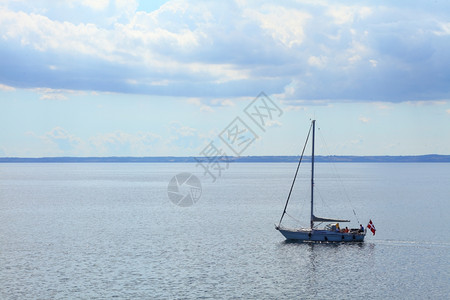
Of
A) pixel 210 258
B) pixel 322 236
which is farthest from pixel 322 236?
pixel 210 258

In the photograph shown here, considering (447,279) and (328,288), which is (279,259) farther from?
(447,279)

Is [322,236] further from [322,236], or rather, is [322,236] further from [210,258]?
[210,258]

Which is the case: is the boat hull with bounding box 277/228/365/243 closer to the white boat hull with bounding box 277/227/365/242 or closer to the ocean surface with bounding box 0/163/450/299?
the white boat hull with bounding box 277/227/365/242

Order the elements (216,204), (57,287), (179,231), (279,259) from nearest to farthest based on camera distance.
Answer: (57,287)
(279,259)
(179,231)
(216,204)

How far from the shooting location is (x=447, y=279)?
64.1 m

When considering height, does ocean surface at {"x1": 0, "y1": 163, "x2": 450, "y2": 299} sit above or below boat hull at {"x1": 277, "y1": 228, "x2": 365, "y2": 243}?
below

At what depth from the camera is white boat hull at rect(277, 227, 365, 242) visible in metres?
86.8

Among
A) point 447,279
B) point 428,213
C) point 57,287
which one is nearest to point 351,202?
point 428,213

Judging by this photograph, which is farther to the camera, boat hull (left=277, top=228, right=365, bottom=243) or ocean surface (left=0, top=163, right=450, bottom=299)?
boat hull (left=277, top=228, right=365, bottom=243)

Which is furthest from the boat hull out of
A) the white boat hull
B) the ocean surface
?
the ocean surface

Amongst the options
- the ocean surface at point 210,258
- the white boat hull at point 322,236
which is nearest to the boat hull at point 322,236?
the white boat hull at point 322,236

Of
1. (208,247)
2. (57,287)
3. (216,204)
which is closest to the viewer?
(57,287)

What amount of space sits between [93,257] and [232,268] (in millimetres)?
20234

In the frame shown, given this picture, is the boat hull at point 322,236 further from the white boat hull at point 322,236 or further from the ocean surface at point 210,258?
the ocean surface at point 210,258
